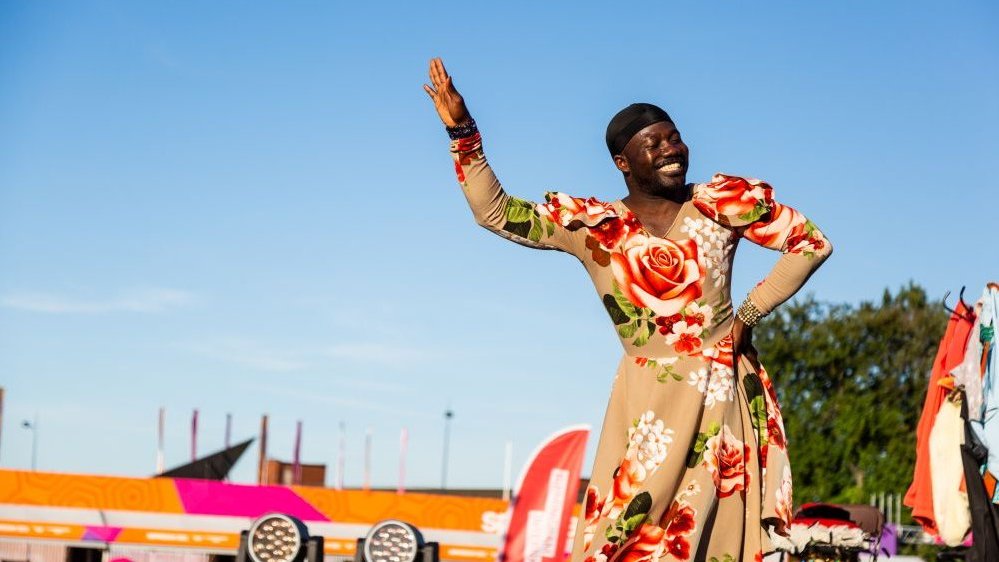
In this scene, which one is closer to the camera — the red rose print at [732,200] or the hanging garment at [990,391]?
the red rose print at [732,200]

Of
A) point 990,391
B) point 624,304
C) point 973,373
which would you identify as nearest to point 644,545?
point 624,304

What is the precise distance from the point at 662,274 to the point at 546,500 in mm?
7730

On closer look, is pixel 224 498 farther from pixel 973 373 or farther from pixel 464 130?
pixel 464 130

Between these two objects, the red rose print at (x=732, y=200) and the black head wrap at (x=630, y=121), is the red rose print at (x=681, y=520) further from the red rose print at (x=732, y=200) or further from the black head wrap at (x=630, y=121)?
the black head wrap at (x=630, y=121)

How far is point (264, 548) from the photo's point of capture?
5320mm

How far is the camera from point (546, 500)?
11.1 m

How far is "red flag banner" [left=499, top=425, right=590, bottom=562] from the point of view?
10.7m

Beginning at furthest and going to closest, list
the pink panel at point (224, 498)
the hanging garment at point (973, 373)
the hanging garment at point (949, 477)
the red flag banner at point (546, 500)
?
1. the pink panel at point (224, 498)
2. the red flag banner at point (546, 500)
3. the hanging garment at point (949, 477)
4. the hanging garment at point (973, 373)

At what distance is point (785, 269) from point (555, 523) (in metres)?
7.61

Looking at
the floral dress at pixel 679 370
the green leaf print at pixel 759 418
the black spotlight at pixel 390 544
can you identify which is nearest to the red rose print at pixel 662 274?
the floral dress at pixel 679 370

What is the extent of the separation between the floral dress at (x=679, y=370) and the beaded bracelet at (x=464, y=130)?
0.05 feet

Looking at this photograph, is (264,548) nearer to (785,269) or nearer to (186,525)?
(785,269)

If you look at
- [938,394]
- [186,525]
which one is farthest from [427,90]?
[186,525]

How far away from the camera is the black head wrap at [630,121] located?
3.62m
